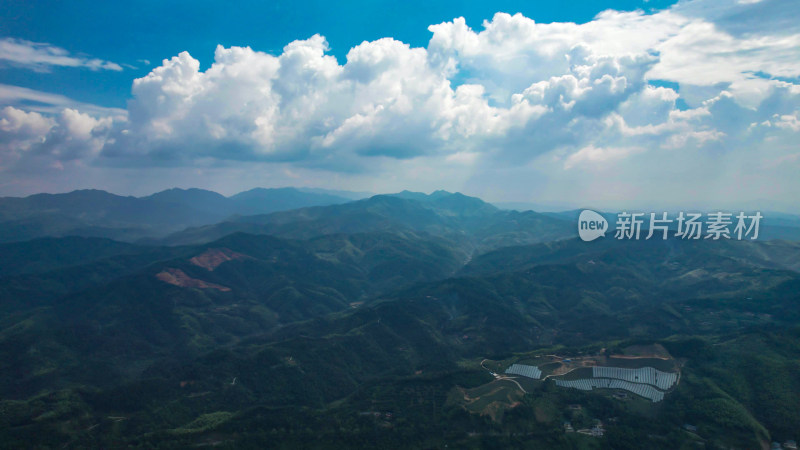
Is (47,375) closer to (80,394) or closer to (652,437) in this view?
(80,394)

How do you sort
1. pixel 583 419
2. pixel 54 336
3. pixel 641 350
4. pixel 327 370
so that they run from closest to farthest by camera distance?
pixel 583 419, pixel 641 350, pixel 327 370, pixel 54 336

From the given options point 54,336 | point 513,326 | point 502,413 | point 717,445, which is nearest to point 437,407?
point 502,413

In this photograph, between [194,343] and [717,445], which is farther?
[194,343]

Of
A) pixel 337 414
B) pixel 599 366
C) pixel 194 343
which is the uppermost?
pixel 599 366

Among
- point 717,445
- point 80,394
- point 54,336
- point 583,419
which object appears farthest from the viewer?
point 54,336

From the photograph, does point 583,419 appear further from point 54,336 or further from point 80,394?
point 54,336

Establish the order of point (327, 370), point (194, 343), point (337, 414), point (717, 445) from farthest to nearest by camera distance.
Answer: point (194, 343), point (327, 370), point (337, 414), point (717, 445)

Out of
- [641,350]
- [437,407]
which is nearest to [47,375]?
[437,407]

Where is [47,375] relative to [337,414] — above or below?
below

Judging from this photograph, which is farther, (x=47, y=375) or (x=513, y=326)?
(x=513, y=326)
